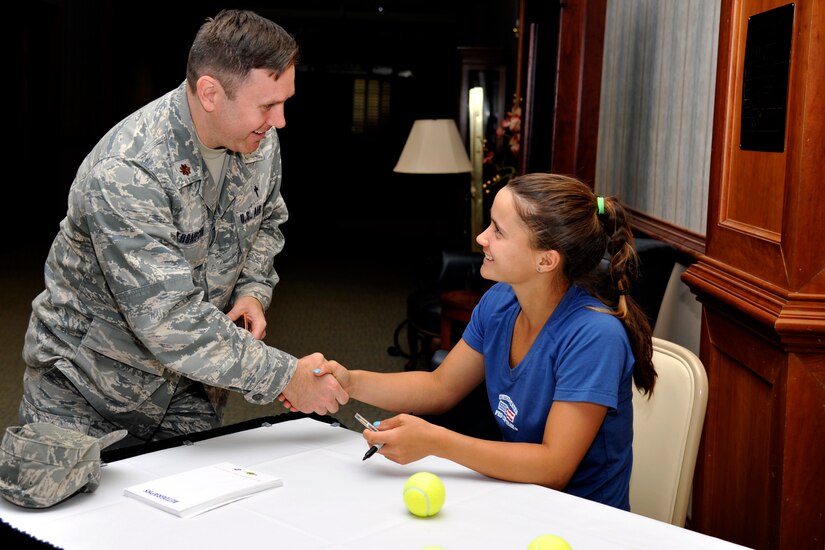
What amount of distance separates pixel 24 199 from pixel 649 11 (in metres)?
8.80

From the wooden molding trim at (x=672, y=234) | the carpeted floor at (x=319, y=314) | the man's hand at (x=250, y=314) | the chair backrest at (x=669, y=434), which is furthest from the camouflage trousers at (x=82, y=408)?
the carpeted floor at (x=319, y=314)

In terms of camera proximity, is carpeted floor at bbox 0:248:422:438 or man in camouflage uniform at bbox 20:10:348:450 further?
carpeted floor at bbox 0:248:422:438

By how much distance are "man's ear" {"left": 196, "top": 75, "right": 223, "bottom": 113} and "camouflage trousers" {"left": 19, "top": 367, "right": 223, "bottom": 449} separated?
65 cm

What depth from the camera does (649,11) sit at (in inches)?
156

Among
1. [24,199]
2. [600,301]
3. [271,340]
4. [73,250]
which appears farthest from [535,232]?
[24,199]

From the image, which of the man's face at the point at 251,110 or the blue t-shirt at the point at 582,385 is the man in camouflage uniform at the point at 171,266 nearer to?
the man's face at the point at 251,110

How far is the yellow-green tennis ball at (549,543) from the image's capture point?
4.29 feet

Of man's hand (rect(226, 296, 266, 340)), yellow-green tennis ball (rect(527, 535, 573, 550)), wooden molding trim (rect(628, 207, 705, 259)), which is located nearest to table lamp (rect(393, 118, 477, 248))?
wooden molding trim (rect(628, 207, 705, 259))

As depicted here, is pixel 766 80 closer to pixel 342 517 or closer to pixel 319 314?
pixel 342 517

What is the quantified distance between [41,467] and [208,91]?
33.6 inches

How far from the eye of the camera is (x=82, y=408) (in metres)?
2.09

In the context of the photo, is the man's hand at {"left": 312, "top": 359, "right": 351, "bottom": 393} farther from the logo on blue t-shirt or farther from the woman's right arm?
the logo on blue t-shirt

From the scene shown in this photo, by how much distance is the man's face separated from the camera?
1.92 meters

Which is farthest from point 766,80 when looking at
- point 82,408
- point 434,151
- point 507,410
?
point 434,151
